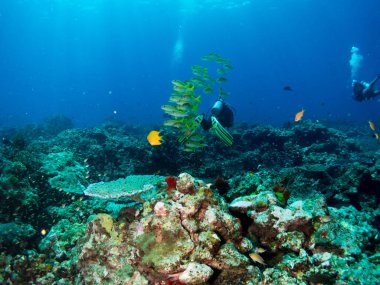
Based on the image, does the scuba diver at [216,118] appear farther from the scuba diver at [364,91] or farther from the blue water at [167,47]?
the blue water at [167,47]

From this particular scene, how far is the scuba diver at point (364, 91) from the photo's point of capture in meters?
16.9

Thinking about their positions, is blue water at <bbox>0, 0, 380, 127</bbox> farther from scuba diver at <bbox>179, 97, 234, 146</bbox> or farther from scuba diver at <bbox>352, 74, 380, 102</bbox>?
scuba diver at <bbox>179, 97, 234, 146</bbox>

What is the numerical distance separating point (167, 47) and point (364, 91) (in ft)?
430

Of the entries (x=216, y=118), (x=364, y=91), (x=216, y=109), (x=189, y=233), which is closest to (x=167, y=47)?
(x=364, y=91)

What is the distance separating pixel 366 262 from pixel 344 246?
0.34 m

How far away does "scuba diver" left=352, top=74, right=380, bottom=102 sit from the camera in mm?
16891

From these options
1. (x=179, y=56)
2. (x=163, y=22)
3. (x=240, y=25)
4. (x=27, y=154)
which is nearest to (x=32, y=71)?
(x=179, y=56)

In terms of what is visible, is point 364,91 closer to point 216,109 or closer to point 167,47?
point 216,109

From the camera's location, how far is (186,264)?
2885mm

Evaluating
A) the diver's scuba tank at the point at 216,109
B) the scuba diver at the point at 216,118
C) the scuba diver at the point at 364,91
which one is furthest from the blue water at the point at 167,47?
the diver's scuba tank at the point at 216,109

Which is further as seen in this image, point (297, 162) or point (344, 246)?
point (297, 162)

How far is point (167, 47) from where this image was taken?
137875mm

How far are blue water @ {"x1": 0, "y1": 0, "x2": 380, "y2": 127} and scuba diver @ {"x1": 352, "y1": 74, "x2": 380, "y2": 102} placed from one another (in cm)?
314

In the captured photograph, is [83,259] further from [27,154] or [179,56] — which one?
[179,56]
